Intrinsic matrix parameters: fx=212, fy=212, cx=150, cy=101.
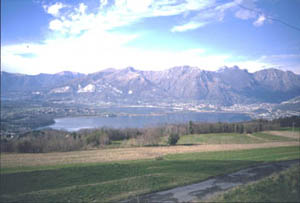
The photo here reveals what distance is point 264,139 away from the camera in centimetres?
4859

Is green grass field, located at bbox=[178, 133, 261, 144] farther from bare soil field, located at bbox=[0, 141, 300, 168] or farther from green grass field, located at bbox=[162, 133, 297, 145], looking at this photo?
bare soil field, located at bbox=[0, 141, 300, 168]

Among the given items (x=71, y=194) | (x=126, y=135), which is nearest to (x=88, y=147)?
(x=126, y=135)

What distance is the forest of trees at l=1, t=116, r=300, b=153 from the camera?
4772 centimetres

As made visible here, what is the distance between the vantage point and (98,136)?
2288 inches

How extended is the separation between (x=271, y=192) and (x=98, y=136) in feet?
174

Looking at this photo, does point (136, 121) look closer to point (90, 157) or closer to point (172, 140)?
point (172, 140)

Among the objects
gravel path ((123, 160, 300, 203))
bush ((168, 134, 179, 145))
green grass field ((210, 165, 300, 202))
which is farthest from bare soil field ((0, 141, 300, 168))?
green grass field ((210, 165, 300, 202))

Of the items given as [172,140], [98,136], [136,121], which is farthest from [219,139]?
[136,121]

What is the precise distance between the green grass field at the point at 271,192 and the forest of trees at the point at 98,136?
39.7 metres

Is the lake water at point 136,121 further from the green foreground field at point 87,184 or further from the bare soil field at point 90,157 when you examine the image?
the green foreground field at point 87,184

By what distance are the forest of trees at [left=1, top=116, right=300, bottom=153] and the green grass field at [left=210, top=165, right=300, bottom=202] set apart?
39.7 metres

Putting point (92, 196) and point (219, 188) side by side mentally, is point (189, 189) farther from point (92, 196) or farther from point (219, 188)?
point (92, 196)

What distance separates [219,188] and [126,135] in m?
59.8

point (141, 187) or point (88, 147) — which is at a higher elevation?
point (141, 187)
